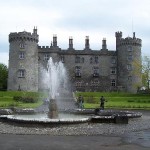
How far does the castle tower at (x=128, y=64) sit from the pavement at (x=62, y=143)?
209 feet

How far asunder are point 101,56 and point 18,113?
180 ft

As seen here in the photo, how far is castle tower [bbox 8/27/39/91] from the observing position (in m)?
71.0

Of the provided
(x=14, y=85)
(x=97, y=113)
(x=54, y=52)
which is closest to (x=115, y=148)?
(x=97, y=113)

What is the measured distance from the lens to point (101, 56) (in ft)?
263

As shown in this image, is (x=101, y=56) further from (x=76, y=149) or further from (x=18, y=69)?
(x=76, y=149)

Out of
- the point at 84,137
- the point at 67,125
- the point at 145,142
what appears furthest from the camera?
the point at 67,125

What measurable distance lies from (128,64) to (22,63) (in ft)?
76.9

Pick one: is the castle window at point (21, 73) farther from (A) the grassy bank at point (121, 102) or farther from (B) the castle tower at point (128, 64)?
(B) the castle tower at point (128, 64)

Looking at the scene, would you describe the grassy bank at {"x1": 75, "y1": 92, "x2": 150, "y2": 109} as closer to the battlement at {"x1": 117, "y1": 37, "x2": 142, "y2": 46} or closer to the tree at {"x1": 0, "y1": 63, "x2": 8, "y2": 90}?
the battlement at {"x1": 117, "y1": 37, "x2": 142, "y2": 46}

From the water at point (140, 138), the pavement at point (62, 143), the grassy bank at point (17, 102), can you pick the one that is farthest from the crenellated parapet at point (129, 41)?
the pavement at point (62, 143)

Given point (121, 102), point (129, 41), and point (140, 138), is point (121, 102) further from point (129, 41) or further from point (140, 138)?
point (140, 138)

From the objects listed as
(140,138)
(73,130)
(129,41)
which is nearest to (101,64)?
(129,41)

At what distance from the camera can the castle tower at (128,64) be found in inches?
3076

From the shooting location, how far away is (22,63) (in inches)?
2805
